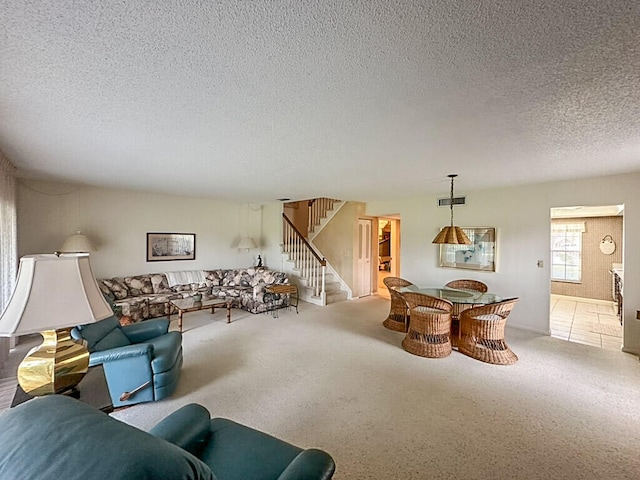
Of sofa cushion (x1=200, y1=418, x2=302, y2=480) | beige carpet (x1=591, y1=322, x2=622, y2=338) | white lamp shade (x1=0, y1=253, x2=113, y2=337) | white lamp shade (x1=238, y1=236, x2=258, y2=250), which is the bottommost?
beige carpet (x1=591, y1=322, x2=622, y2=338)

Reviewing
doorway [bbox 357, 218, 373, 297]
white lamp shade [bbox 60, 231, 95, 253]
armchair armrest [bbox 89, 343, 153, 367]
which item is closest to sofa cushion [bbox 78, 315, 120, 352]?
armchair armrest [bbox 89, 343, 153, 367]

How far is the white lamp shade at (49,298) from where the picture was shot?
1.31 m

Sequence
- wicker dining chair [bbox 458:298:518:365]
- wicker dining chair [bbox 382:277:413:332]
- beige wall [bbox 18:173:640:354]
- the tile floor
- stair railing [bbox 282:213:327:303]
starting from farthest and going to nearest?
stair railing [bbox 282:213:327:303]
wicker dining chair [bbox 382:277:413:332]
the tile floor
beige wall [bbox 18:173:640:354]
wicker dining chair [bbox 458:298:518:365]

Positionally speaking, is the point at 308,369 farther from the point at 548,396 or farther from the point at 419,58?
the point at 419,58

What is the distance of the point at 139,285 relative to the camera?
5711mm

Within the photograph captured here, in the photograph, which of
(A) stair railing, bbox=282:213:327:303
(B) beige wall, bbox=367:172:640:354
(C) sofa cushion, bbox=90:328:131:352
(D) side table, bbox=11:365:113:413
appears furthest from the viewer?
(A) stair railing, bbox=282:213:327:303

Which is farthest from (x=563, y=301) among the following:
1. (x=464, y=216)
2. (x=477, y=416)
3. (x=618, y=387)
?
(x=477, y=416)

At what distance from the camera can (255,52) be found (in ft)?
4.80

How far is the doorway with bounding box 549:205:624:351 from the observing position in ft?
20.7

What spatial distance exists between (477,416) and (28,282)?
3.25m

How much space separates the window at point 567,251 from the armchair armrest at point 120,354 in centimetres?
942

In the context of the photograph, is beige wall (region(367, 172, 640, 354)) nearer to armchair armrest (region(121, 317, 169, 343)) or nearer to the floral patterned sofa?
the floral patterned sofa

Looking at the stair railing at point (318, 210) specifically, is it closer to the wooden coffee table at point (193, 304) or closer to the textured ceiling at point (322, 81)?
the wooden coffee table at point (193, 304)

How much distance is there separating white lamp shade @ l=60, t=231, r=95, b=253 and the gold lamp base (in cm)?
428
